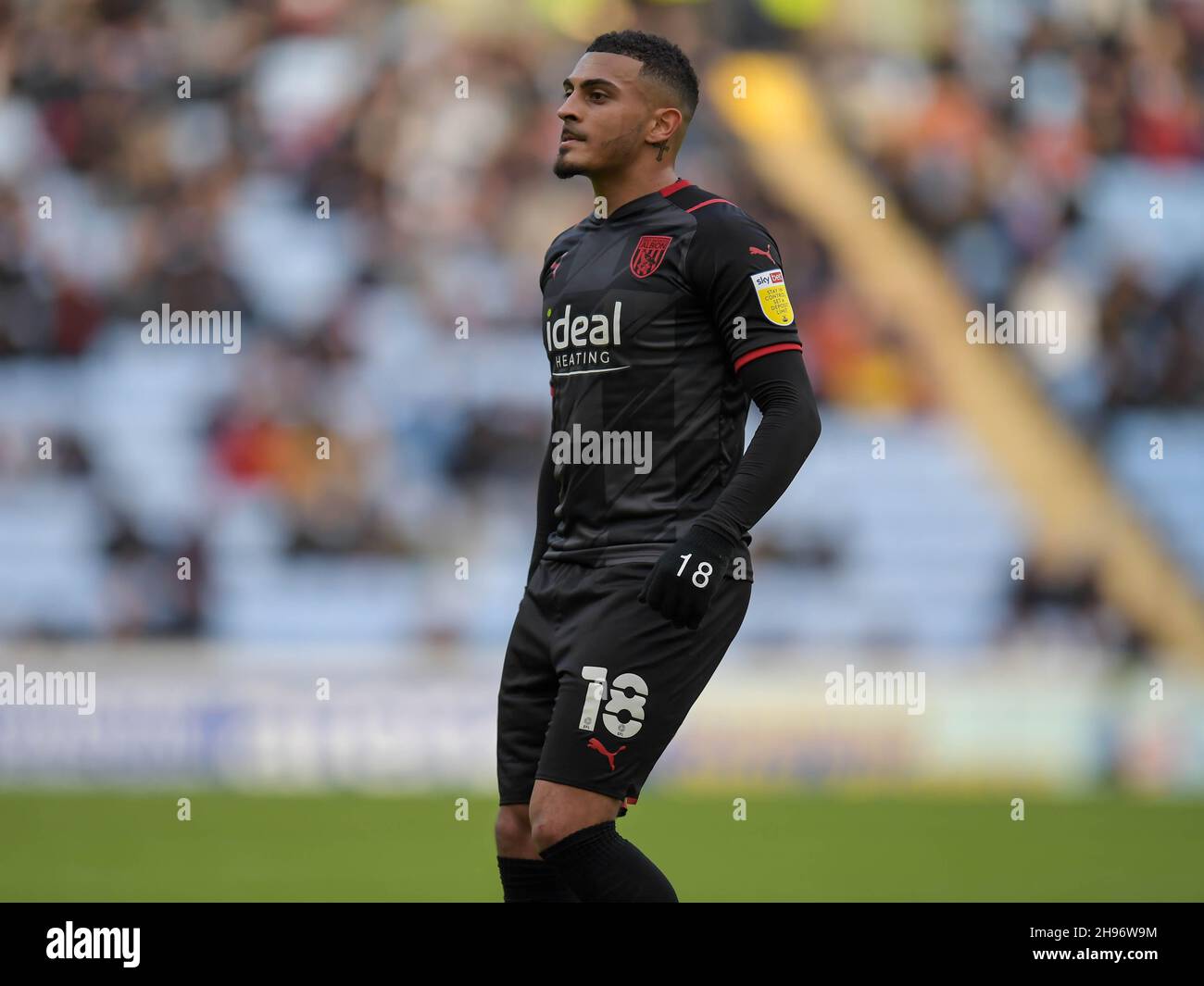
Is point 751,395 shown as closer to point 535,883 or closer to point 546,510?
point 546,510

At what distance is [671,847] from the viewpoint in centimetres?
672

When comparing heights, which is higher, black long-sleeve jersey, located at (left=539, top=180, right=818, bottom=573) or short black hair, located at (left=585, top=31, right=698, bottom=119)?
short black hair, located at (left=585, top=31, right=698, bottom=119)

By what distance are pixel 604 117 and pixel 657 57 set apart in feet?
0.66

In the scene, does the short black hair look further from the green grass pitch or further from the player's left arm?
the green grass pitch

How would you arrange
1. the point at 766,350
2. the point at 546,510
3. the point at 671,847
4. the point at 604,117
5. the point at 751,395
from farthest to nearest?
1. the point at 671,847
2. the point at 546,510
3. the point at 604,117
4. the point at 751,395
5. the point at 766,350

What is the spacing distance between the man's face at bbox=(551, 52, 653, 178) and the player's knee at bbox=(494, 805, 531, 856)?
1.31 meters

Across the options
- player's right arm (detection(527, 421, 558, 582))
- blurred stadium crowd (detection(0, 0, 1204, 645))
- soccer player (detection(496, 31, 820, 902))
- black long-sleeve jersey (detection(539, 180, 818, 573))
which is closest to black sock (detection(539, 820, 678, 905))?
soccer player (detection(496, 31, 820, 902))

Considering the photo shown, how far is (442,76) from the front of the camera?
9.55 metres

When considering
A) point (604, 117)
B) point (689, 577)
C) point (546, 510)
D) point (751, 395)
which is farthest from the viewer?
point (546, 510)

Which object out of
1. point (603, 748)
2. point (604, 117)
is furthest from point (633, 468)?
point (604, 117)

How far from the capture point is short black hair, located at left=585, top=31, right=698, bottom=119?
3400 millimetres

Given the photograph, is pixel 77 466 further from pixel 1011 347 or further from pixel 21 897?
pixel 1011 347

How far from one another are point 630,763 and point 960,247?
23.3ft
